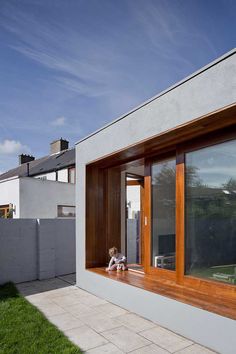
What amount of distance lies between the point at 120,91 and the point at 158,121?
188 inches

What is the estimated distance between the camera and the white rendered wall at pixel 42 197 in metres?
15.3

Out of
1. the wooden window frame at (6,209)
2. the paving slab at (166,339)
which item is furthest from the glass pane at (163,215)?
the wooden window frame at (6,209)

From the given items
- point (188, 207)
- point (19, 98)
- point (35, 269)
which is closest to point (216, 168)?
point (188, 207)

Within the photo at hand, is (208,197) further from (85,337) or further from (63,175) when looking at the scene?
(63,175)

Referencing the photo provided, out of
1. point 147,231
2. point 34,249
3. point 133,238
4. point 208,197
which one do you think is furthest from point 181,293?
point 133,238

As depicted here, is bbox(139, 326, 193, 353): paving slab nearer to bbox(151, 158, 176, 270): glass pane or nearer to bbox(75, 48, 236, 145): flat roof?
bbox(151, 158, 176, 270): glass pane

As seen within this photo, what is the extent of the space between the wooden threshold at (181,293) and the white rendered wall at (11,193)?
9501 mm

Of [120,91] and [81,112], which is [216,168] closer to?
[120,91]

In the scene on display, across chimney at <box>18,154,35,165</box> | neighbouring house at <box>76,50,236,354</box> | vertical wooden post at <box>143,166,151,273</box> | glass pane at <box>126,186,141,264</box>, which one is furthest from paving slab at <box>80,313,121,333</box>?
chimney at <box>18,154,35,165</box>

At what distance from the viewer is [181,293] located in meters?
5.05

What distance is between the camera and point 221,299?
4621mm

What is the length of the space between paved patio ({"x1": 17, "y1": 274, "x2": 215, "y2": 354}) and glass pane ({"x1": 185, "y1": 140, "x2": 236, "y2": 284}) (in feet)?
4.13

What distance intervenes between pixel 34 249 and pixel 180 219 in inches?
215

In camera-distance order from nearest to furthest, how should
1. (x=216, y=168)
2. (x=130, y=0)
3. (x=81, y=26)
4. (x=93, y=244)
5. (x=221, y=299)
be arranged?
(x=221, y=299) < (x=216, y=168) < (x=130, y=0) < (x=81, y=26) < (x=93, y=244)
